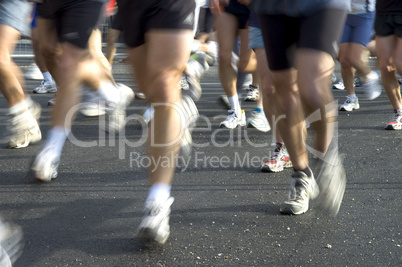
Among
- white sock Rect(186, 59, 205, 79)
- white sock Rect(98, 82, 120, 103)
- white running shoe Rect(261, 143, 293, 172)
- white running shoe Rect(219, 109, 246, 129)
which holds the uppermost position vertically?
white sock Rect(98, 82, 120, 103)

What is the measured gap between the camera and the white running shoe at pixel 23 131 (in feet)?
16.8

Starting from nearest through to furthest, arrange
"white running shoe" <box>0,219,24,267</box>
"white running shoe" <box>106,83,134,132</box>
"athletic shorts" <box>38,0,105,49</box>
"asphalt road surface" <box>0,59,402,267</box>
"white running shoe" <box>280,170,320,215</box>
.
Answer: "white running shoe" <box>0,219,24,267</box>
"asphalt road surface" <box>0,59,402,267</box>
"white running shoe" <box>280,170,320,215</box>
"athletic shorts" <box>38,0,105,49</box>
"white running shoe" <box>106,83,134,132</box>

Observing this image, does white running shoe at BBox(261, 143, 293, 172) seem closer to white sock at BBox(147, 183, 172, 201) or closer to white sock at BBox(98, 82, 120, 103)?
white sock at BBox(98, 82, 120, 103)

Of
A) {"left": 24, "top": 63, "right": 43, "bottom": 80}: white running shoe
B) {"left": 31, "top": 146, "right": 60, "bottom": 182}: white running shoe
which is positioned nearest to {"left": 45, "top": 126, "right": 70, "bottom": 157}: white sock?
{"left": 31, "top": 146, "right": 60, "bottom": 182}: white running shoe

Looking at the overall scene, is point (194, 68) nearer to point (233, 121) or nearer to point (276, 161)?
point (233, 121)

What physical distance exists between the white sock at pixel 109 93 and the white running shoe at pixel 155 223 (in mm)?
1830

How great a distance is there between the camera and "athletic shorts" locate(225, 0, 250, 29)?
19.3 ft

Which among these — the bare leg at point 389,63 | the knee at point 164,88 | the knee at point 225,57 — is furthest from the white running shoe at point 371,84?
the knee at point 164,88

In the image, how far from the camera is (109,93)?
488 centimetres

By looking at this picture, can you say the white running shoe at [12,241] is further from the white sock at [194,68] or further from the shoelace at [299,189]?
the white sock at [194,68]

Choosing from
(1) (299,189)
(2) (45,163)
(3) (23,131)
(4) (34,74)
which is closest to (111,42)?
(4) (34,74)

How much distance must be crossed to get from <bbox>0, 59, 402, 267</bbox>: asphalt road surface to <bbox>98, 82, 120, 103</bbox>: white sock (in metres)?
0.50

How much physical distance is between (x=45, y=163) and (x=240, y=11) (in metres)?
2.66

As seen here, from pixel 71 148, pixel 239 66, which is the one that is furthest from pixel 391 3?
pixel 71 148
